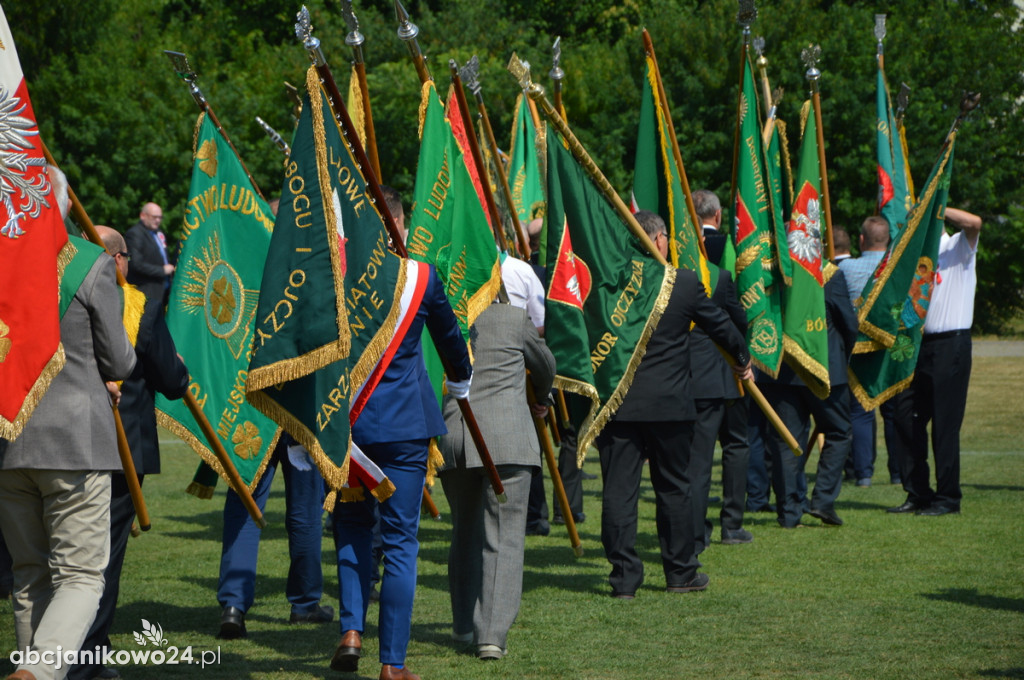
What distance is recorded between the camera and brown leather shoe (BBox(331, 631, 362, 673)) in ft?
17.8

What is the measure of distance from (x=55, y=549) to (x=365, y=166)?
2.04m

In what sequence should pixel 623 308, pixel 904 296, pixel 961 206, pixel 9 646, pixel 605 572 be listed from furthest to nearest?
pixel 961 206 < pixel 904 296 < pixel 605 572 < pixel 623 308 < pixel 9 646

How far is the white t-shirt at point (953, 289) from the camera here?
1028cm

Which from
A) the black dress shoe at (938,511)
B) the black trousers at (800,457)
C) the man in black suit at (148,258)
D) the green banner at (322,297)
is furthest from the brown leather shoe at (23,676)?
the man in black suit at (148,258)

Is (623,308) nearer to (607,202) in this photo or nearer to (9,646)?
(607,202)

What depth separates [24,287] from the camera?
15.4ft

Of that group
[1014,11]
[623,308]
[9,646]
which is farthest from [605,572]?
[1014,11]

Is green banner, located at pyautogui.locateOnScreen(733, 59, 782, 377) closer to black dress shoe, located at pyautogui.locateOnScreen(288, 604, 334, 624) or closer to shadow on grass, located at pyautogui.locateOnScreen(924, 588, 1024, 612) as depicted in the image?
shadow on grass, located at pyautogui.locateOnScreen(924, 588, 1024, 612)

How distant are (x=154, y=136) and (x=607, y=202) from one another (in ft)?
70.3

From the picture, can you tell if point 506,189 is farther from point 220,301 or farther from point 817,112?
point 817,112

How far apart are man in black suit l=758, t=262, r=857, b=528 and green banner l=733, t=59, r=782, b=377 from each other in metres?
0.58

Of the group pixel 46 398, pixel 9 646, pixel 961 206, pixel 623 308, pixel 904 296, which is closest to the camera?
pixel 46 398

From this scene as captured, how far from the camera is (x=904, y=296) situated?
10453 millimetres

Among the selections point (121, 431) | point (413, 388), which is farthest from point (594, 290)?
point (121, 431)
